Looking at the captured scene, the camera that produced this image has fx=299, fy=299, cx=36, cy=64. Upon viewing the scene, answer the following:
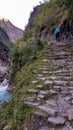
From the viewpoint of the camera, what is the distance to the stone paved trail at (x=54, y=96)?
637 centimetres

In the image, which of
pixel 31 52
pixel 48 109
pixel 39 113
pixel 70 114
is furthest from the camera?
pixel 31 52

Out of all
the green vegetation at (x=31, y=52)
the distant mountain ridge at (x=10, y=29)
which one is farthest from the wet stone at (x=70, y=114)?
the distant mountain ridge at (x=10, y=29)

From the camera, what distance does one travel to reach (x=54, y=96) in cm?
779

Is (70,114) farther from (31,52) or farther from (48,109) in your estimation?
(31,52)

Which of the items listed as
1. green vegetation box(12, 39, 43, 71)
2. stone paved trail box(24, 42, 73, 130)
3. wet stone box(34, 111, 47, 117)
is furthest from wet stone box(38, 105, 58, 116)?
green vegetation box(12, 39, 43, 71)

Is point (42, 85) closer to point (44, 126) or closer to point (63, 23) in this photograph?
point (44, 126)

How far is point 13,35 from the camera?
160750 mm

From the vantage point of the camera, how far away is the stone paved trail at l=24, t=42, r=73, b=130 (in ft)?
20.9

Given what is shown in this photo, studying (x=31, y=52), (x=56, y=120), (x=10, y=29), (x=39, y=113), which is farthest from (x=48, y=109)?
(x=10, y=29)

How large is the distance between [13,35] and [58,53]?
148 m

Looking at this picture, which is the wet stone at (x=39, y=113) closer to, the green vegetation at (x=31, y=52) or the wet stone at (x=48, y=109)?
the wet stone at (x=48, y=109)

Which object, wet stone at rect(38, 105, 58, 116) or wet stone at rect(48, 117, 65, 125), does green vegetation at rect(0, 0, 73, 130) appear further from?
wet stone at rect(48, 117, 65, 125)

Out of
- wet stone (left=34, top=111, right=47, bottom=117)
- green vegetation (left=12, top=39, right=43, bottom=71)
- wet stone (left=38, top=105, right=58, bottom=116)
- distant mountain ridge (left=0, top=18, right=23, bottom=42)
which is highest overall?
distant mountain ridge (left=0, top=18, right=23, bottom=42)

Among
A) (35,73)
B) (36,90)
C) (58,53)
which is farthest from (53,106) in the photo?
(58,53)
